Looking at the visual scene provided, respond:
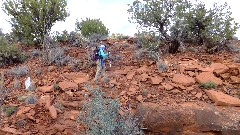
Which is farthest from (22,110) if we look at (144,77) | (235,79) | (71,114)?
(235,79)

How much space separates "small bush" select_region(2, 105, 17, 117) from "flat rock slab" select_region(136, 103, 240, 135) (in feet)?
9.23

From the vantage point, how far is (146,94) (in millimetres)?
7699

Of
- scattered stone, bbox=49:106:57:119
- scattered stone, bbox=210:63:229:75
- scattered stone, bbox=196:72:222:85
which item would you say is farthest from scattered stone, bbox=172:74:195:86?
scattered stone, bbox=49:106:57:119

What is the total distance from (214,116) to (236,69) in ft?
6.93

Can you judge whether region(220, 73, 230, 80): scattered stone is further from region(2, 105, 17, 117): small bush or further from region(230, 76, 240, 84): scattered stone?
region(2, 105, 17, 117): small bush

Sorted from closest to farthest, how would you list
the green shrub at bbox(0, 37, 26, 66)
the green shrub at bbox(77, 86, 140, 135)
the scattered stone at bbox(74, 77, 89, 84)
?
the green shrub at bbox(77, 86, 140, 135) → the scattered stone at bbox(74, 77, 89, 84) → the green shrub at bbox(0, 37, 26, 66)

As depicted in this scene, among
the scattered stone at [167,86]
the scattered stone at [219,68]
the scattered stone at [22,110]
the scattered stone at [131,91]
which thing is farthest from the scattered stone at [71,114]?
the scattered stone at [219,68]

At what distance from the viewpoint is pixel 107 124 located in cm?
611

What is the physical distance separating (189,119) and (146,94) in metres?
1.24

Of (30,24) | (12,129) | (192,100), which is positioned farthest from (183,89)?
(30,24)

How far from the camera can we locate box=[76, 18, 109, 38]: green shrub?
511 inches

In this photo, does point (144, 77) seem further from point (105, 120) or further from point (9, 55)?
point (9, 55)

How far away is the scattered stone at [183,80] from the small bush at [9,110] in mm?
3863

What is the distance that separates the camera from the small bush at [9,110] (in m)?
7.32
